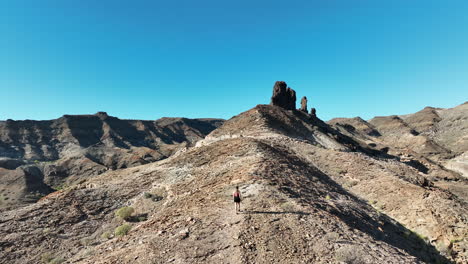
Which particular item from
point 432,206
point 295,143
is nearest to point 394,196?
point 432,206

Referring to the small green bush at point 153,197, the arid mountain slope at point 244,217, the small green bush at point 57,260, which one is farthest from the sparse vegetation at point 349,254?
the small green bush at point 57,260

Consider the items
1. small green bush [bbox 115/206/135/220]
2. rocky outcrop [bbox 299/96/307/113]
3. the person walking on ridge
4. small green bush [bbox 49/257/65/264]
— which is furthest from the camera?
rocky outcrop [bbox 299/96/307/113]

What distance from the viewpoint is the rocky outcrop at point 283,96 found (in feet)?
249

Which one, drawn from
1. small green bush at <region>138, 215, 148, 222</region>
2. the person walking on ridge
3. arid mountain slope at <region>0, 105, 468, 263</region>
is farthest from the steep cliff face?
the person walking on ridge

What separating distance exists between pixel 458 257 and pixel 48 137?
594 feet

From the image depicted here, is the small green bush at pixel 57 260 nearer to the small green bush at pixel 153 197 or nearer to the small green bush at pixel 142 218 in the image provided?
the small green bush at pixel 142 218

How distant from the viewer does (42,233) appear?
1678cm

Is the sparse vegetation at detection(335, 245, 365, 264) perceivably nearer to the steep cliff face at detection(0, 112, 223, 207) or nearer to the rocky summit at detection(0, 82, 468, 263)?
the rocky summit at detection(0, 82, 468, 263)

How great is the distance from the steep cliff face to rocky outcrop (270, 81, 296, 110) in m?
30.2

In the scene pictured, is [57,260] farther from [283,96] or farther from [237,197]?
[283,96]

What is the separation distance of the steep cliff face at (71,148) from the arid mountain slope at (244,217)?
5256cm

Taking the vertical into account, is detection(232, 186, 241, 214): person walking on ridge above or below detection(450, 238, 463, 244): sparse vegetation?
above

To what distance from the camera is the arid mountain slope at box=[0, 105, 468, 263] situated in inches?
390

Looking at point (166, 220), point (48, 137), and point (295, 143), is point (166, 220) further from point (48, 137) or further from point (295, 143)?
point (48, 137)
